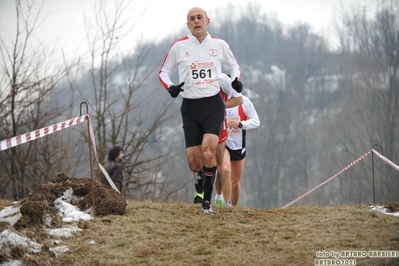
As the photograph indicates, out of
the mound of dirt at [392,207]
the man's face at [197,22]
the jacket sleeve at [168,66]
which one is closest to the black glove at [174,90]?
the jacket sleeve at [168,66]

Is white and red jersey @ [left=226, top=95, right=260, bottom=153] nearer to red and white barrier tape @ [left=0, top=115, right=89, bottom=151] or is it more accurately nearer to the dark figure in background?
the dark figure in background

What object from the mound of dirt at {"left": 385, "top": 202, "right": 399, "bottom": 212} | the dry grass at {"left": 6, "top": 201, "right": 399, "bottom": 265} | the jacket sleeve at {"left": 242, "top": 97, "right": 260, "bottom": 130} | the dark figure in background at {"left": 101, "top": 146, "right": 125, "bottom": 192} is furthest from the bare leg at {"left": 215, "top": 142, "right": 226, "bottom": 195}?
the dark figure in background at {"left": 101, "top": 146, "right": 125, "bottom": 192}

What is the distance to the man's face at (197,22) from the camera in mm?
10219

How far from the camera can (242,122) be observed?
12.7 meters

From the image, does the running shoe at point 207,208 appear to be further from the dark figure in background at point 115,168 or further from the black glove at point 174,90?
the dark figure in background at point 115,168

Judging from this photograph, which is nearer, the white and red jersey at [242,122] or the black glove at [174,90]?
the black glove at [174,90]

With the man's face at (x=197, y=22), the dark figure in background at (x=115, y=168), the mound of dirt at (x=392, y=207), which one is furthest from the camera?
the dark figure in background at (x=115, y=168)

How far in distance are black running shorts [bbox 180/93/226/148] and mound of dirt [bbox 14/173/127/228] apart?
133 cm

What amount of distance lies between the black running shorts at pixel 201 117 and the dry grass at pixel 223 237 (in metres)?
1.06

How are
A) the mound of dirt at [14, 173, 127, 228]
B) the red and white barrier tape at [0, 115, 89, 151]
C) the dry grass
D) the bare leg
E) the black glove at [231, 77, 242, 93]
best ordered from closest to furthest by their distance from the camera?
the dry grass < the red and white barrier tape at [0, 115, 89, 151] < the mound of dirt at [14, 173, 127, 228] < the black glove at [231, 77, 242, 93] < the bare leg

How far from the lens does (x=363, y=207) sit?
35.8ft

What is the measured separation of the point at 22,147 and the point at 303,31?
3805 inches

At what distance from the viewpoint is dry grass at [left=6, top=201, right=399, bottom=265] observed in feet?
25.0

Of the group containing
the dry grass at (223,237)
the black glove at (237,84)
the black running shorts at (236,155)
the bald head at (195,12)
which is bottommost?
the dry grass at (223,237)
